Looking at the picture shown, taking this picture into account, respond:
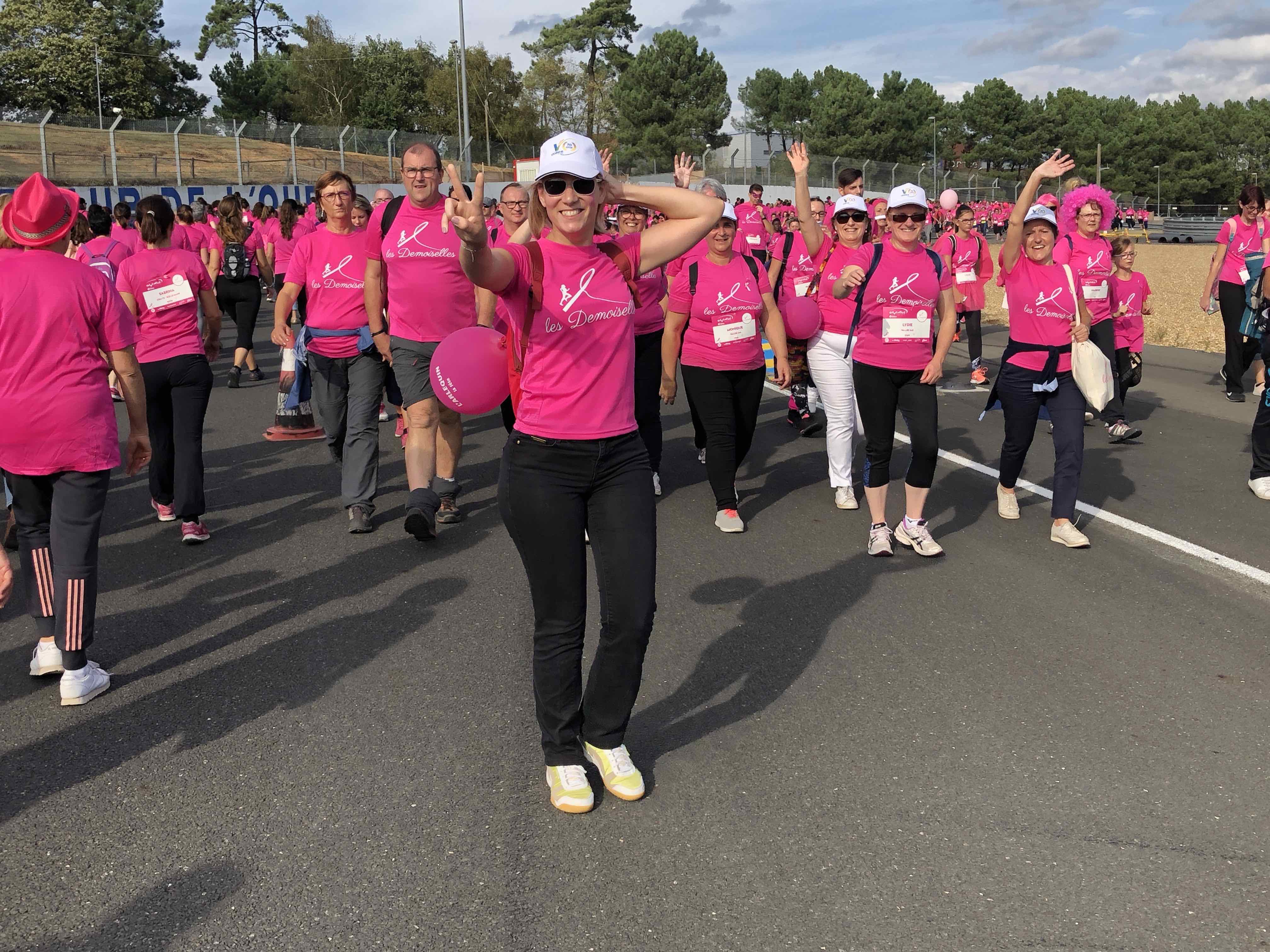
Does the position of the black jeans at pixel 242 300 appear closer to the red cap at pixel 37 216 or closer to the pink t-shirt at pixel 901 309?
the pink t-shirt at pixel 901 309

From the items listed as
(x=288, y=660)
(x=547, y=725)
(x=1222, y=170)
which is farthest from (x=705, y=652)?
(x=1222, y=170)

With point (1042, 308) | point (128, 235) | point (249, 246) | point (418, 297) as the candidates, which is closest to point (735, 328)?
point (1042, 308)

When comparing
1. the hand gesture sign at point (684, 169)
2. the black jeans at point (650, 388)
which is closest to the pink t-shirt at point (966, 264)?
the black jeans at point (650, 388)

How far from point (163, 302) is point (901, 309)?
167 inches

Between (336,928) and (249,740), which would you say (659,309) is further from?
(336,928)

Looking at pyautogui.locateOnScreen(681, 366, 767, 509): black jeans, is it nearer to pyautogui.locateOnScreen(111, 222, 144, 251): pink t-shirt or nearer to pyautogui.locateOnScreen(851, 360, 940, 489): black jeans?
pyautogui.locateOnScreen(851, 360, 940, 489): black jeans

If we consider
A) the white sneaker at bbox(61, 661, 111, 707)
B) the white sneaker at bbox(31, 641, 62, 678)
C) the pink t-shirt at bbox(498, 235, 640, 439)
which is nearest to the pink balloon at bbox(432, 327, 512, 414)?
the pink t-shirt at bbox(498, 235, 640, 439)

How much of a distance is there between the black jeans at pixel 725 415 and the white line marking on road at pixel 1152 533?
1.13m

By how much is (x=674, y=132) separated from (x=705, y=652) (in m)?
94.4

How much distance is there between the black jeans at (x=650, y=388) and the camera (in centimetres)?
744

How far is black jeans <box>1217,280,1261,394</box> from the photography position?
11727mm

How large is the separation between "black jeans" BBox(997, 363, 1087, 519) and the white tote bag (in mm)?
99

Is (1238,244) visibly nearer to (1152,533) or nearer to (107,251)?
(1152,533)

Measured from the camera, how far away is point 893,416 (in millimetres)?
6500
